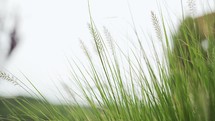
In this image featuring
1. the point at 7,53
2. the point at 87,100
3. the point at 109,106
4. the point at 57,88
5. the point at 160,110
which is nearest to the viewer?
the point at 160,110

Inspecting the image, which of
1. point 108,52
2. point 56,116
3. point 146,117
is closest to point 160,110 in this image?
point 146,117

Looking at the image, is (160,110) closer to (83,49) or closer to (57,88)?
(83,49)

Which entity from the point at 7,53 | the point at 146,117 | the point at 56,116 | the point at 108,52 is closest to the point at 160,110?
the point at 146,117

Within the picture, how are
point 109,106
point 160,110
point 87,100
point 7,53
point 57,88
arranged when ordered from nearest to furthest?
point 160,110, point 109,106, point 87,100, point 57,88, point 7,53

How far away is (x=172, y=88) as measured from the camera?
95cm

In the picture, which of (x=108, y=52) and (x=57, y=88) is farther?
(x=57, y=88)

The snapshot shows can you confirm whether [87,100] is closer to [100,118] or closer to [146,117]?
[100,118]

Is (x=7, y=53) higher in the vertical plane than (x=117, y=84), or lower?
higher

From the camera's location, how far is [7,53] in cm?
220

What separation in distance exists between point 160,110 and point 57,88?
0.48 m

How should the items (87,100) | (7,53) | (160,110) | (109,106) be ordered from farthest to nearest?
(7,53) < (87,100) < (109,106) < (160,110)

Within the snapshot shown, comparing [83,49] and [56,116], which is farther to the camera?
[56,116]

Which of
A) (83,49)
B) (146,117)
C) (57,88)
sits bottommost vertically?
(146,117)

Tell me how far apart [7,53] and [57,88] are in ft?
3.28
